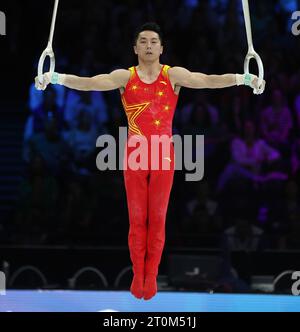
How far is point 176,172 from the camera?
9883mm

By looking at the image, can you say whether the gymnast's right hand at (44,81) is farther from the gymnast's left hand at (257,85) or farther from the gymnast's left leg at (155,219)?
the gymnast's left hand at (257,85)

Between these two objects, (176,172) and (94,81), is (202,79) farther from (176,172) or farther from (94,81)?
(176,172)

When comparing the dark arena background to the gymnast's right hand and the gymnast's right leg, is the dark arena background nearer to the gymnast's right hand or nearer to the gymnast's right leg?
the gymnast's right leg

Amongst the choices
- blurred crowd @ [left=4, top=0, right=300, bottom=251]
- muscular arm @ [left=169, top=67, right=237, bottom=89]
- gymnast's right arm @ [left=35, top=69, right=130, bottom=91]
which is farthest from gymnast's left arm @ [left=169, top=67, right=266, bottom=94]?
blurred crowd @ [left=4, top=0, right=300, bottom=251]

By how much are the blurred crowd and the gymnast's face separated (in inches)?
130

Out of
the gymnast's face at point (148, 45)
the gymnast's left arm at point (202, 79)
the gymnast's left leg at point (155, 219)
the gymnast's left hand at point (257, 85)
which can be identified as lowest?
the gymnast's left leg at point (155, 219)

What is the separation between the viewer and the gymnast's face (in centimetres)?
632

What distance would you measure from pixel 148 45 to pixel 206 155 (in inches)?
149

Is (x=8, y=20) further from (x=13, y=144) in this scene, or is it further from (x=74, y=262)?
(x=74, y=262)

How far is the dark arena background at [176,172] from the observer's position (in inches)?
353

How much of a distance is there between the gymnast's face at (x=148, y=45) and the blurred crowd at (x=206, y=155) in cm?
329

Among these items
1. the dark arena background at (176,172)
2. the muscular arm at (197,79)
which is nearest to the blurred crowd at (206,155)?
the dark arena background at (176,172)

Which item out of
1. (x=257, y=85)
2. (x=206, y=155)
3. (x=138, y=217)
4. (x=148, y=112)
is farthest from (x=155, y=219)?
(x=206, y=155)

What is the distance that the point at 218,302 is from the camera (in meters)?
7.45
